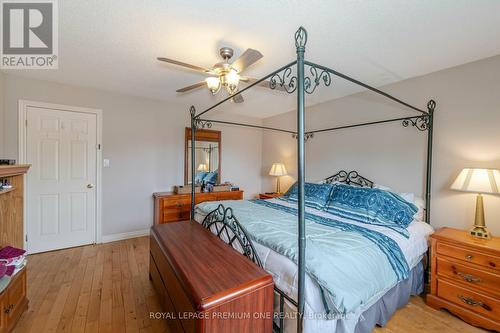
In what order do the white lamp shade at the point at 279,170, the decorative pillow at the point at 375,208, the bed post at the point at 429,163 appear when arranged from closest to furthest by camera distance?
the decorative pillow at the point at 375,208, the bed post at the point at 429,163, the white lamp shade at the point at 279,170

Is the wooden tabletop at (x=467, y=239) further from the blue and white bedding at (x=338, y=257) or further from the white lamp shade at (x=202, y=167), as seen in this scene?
the white lamp shade at (x=202, y=167)

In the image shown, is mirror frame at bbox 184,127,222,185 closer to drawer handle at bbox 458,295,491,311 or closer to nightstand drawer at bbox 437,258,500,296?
nightstand drawer at bbox 437,258,500,296

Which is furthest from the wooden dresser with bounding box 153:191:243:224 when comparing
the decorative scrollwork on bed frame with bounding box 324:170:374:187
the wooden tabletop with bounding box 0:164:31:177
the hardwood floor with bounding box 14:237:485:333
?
the decorative scrollwork on bed frame with bounding box 324:170:374:187

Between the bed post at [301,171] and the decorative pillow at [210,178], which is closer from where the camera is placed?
the bed post at [301,171]

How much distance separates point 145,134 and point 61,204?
155 cm

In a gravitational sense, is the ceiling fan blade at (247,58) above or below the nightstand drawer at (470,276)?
above

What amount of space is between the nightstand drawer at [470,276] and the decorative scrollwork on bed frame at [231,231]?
1764mm

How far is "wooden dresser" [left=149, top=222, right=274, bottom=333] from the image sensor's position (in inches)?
44.7

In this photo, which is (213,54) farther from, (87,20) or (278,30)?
(87,20)

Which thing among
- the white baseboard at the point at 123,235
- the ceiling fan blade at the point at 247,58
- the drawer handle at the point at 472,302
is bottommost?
the white baseboard at the point at 123,235

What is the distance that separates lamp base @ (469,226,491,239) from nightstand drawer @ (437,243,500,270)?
24 centimetres

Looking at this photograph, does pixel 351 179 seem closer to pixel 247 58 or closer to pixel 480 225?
pixel 480 225

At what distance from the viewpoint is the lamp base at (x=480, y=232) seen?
6.35 ft

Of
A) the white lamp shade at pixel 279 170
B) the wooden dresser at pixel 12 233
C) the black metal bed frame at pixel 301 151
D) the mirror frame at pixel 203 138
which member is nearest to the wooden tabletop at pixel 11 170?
the wooden dresser at pixel 12 233
